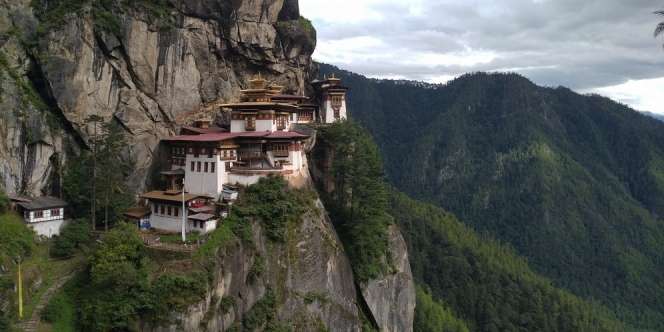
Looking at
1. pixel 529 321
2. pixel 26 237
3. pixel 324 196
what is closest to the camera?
pixel 26 237

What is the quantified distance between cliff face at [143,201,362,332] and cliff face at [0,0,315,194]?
15991 millimetres

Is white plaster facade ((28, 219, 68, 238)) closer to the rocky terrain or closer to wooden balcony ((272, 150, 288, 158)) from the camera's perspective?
the rocky terrain

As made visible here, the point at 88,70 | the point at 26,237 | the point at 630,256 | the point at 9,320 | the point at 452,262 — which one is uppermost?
the point at 88,70

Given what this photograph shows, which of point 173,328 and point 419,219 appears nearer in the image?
point 173,328

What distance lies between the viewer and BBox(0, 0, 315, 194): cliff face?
51.4m

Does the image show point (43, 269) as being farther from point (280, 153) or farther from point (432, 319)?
point (432, 319)

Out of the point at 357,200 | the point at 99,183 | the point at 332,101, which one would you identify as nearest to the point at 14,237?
the point at 99,183

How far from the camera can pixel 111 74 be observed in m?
56.0

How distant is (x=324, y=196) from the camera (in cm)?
6450

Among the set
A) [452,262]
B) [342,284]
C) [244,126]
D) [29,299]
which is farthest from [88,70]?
[452,262]

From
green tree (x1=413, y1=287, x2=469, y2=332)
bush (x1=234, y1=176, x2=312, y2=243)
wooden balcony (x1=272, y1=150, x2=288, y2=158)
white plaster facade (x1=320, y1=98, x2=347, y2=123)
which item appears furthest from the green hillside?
bush (x1=234, y1=176, x2=312, y2=243)

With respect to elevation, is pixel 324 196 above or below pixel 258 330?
above

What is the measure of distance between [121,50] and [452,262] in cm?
7737

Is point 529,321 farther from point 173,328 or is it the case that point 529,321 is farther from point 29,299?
point 29,299
